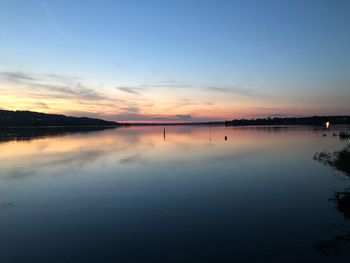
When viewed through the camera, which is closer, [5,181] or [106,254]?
[106,254]

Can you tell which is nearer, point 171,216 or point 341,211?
point 171,216

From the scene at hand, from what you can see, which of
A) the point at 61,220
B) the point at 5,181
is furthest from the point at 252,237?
the point at 5,181

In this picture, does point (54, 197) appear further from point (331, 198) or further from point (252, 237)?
point (331, 198)

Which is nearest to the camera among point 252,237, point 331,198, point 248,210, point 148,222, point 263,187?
point 252,237

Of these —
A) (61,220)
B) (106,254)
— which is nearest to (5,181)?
(61,220)

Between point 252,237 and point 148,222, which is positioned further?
point 148,222

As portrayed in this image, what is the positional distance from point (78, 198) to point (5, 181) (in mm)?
8397

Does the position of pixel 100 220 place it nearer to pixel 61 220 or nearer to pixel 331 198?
pixel 61 220

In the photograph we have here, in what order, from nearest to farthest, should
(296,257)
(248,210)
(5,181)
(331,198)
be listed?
(296,257)
(248,210)
(331,198)
(5,181)

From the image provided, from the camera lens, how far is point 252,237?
Result: 492 inches

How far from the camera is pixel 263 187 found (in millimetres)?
21312

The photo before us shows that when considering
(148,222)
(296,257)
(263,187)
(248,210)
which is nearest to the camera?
(296,257)

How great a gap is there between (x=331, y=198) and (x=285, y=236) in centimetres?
710

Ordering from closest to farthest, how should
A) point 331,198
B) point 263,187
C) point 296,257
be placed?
point 296,257, point 331,198, point 263,187
